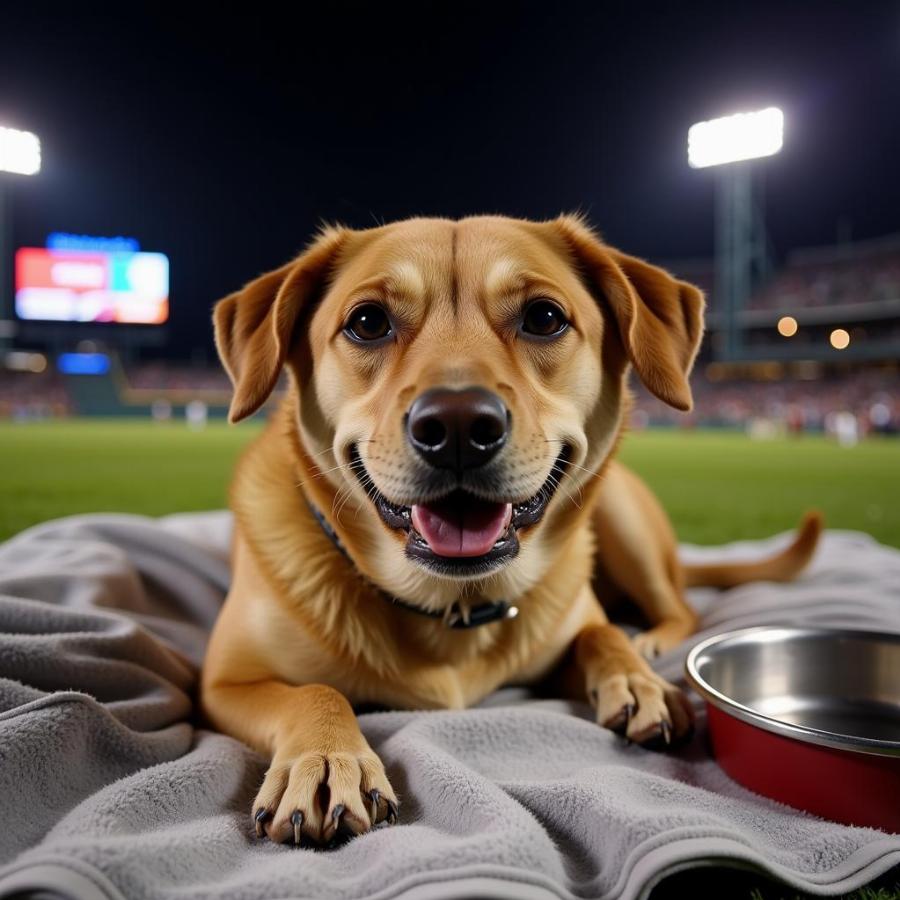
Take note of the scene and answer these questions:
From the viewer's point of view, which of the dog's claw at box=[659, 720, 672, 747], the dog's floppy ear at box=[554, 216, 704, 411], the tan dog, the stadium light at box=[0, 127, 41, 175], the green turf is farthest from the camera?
the stadium light at box=[0, 127, 41, 175]

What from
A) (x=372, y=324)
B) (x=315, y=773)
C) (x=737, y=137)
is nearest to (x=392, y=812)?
(x=315, y=773)

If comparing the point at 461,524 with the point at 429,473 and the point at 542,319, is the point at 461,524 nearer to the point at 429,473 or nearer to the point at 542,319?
the point at 429,473

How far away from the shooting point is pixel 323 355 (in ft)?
5.68

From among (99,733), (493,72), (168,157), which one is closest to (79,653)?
(99,733)

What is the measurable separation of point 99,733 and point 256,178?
23.6m

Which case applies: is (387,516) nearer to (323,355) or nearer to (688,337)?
(323,355)

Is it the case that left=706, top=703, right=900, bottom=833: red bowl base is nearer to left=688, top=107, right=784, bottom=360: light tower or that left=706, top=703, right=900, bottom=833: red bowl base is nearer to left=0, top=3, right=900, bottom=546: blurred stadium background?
left=0, top=3, right=900, bottom=546: blurred stadium background

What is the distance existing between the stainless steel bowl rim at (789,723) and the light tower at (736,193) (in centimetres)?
1553

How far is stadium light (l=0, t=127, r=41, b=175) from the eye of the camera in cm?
1355

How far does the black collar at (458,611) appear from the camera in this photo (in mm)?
1693

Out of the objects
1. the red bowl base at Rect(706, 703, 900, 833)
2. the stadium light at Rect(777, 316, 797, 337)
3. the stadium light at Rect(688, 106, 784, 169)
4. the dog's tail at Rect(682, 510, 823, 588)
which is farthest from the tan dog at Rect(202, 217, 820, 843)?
the stadium light at Rect(777, 316, 797, 337)

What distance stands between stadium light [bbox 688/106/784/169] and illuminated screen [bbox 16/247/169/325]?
78.3ft

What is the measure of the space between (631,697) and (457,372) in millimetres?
890

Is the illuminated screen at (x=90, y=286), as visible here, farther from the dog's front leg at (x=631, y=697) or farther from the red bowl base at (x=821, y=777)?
the red bowl base at (x=821, y=777)
